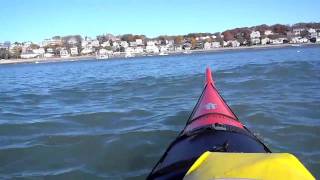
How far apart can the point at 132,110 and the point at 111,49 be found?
418 ft

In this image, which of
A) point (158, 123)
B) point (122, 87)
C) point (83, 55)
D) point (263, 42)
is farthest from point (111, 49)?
point (158, 123)

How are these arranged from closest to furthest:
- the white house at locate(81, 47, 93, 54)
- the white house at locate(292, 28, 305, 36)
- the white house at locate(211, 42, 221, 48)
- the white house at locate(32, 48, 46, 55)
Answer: the white house at locate(211, 42, 221, 48)
the white house at locate(32, 48, 46, 55)
the white house at locate(81, 47, 93, 54)
the white house at locate(292, 28, 305, 36)

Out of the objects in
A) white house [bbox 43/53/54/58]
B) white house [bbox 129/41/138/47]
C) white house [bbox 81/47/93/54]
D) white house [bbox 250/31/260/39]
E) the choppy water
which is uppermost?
white house [bbox 250/31/260/39]

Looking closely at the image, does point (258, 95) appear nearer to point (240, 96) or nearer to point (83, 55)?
point (240, 96)

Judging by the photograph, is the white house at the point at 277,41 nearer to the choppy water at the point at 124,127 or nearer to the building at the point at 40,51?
the building at the point at 40,51

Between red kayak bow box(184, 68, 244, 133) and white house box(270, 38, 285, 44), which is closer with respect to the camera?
red kayak bow box(184, 68, 244, 133)

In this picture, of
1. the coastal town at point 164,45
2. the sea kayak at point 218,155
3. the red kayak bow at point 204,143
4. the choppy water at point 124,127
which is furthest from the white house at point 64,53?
the red kayak bow at point 204,143

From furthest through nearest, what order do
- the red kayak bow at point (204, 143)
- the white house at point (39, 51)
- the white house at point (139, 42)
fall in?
the white house at point (139, 42) < the white house at point (39, 51) < the red kayak bow at point (204, 143)

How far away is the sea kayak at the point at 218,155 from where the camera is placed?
264 cm

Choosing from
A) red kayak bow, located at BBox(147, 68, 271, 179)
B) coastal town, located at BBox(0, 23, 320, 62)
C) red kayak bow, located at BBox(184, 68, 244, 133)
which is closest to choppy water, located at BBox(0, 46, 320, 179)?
red kayak bow, located at BBox(184, 68, 244, 133)

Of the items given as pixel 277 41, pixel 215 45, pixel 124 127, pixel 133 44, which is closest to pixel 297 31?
pixel 277 41

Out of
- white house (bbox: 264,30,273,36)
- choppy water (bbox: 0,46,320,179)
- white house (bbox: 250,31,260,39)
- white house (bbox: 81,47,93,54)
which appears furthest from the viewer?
white house (bbox: 264,30,273,36)

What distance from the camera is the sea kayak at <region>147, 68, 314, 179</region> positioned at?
2.64m

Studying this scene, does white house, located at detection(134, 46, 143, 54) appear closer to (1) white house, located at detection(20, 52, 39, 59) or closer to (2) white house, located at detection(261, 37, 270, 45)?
(1) white house, located at detection(20, 52, 39, 59)
